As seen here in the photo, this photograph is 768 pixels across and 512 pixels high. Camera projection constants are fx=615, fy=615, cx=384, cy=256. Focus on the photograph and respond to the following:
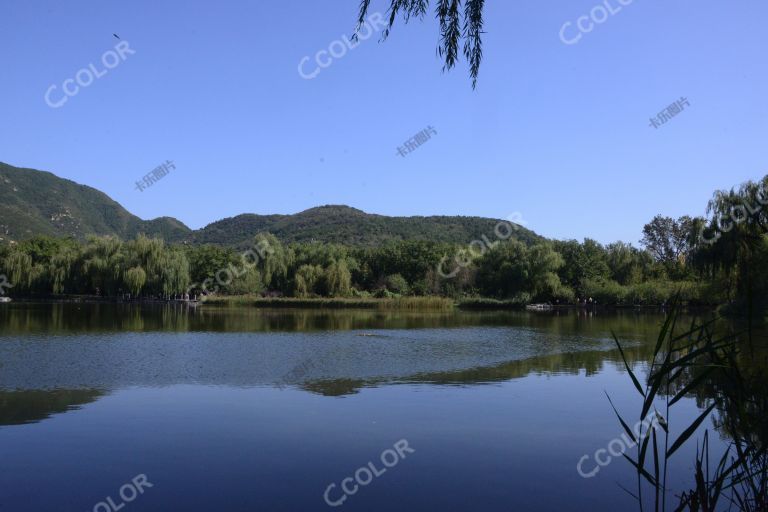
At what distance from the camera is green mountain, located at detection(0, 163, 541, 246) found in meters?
99.5

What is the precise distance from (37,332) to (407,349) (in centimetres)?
1252

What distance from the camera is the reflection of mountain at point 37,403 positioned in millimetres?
8578

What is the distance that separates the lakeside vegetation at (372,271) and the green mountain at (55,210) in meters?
29.7

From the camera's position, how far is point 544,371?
13898 millimetres

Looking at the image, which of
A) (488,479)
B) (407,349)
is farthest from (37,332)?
(488,479)

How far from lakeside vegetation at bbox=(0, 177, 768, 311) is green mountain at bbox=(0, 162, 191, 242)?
29.7 m

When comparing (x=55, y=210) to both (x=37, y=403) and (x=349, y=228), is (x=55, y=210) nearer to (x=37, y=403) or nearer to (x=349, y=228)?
(x=349, y=228)

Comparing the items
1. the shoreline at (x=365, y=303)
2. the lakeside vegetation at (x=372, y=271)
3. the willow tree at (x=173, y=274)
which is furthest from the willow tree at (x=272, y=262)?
the willow tree at (x=173, y=274)

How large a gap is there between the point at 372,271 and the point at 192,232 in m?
92.3

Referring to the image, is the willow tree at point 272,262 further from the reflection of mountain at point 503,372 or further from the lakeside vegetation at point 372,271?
the reflection of mountain at point 503,372

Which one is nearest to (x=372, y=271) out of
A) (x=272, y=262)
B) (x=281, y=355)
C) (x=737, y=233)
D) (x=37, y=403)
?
(x=272, y=262)

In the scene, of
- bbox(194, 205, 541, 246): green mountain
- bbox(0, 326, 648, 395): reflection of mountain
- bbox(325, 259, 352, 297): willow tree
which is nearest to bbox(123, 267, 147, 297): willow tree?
bbox(325, 259, 352, 297): willow tree

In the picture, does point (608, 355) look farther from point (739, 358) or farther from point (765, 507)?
point (765, 507)

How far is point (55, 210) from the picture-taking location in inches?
4392
